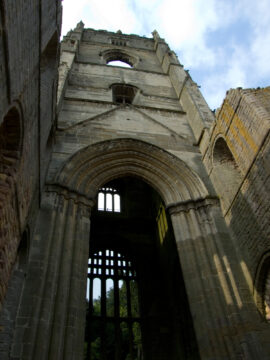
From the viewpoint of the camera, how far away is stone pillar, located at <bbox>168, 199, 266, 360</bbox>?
4773 mm

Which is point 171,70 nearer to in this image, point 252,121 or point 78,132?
point 78,132

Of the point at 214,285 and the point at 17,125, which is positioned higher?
the point at 17,125

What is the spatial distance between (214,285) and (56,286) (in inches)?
109

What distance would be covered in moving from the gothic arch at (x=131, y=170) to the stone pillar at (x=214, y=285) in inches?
21.0

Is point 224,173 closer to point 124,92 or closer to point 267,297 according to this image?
point 267,297

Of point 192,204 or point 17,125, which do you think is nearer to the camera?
point 17,125

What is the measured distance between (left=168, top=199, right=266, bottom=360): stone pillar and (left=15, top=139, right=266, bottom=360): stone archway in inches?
0.6

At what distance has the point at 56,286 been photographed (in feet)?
16.0

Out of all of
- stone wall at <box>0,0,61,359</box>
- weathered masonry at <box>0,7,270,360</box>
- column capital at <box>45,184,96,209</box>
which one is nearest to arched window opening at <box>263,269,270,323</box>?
weathered masonry at <box>0,7,270,360</box>

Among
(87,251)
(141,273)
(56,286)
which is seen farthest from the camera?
(141,273)

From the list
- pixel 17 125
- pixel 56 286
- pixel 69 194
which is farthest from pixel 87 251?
pixel 17 125

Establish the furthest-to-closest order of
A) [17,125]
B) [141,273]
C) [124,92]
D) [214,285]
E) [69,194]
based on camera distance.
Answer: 1. [124,92]
2. [141,273]
3. [69,194]
4. [214,285]
5. [17,125]

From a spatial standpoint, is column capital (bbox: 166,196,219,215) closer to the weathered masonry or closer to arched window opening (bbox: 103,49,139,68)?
the weathered masonry

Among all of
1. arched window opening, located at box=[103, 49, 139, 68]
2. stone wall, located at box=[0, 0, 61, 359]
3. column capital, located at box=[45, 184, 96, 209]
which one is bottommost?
stone wall, located at box=[0, 0, 61, 359]
